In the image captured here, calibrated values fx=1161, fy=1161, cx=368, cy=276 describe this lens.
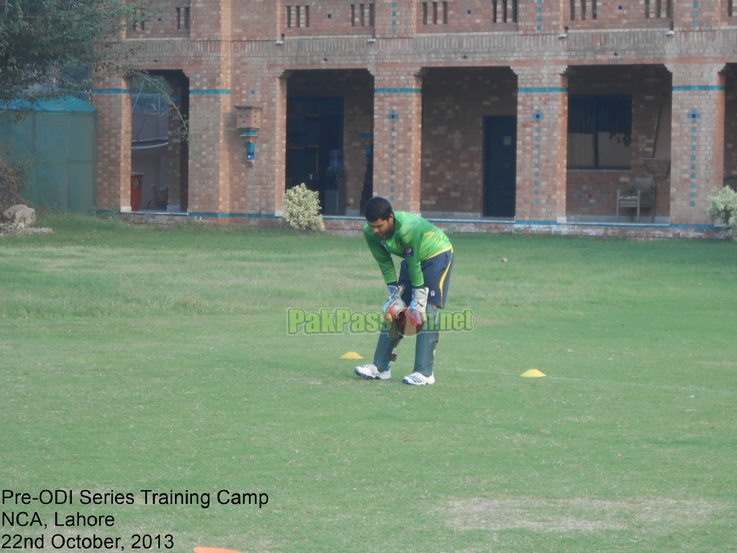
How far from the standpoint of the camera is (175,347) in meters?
11.8

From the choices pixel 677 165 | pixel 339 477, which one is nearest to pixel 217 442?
pixel 339 477

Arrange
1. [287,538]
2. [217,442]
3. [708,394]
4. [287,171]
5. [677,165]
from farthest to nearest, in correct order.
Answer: [287,171] < [677,165] < [708,394] < [217,442] < [287,538]

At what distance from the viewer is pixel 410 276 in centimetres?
945

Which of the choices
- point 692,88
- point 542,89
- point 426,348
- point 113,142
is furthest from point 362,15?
point 426,348

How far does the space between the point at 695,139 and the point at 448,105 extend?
794 cm

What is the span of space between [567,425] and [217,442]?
96.1 inches

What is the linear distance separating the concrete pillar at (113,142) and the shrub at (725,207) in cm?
1572

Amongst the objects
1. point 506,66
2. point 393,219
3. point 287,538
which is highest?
point 506,66

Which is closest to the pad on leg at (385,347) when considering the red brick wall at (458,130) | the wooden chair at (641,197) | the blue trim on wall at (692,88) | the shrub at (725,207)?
the shrub at (725,207)

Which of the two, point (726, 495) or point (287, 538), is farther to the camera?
point (726, 495)

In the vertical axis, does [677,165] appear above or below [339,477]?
above

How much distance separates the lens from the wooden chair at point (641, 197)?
2985 centimetres

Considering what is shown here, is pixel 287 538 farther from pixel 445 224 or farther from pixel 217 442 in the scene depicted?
pixel 445 224

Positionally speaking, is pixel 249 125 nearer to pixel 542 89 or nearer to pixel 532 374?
pixel 542 89
